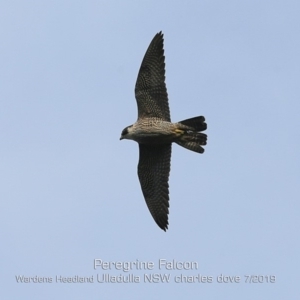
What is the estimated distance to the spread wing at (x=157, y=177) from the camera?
44.8ft

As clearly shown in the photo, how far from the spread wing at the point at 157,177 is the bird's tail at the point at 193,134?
0.72m

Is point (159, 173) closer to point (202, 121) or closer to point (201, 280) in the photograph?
point (202, 121)

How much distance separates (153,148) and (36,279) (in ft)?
14.9

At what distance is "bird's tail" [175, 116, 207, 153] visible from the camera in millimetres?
12836

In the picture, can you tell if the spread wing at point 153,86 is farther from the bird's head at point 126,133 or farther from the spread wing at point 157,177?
the spread wing at point 157,177

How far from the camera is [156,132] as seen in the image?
13.0 meters

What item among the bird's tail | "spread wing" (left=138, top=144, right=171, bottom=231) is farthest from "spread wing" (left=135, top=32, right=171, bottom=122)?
"spread wing" (left=138, top=144, right=171, bottom=231)

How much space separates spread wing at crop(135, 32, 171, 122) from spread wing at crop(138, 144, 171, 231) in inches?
35.7

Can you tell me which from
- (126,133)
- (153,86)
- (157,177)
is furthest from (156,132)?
(157,177)

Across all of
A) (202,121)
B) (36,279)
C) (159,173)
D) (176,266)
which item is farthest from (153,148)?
(36,279)

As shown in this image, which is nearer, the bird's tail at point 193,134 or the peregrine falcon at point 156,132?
the bird's tail at point 193,134

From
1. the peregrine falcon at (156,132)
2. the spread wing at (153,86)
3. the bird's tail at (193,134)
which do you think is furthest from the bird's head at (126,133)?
the bird's tail at (193,134)

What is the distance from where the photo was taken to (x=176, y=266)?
36.4 feet

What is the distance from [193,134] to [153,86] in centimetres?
145
